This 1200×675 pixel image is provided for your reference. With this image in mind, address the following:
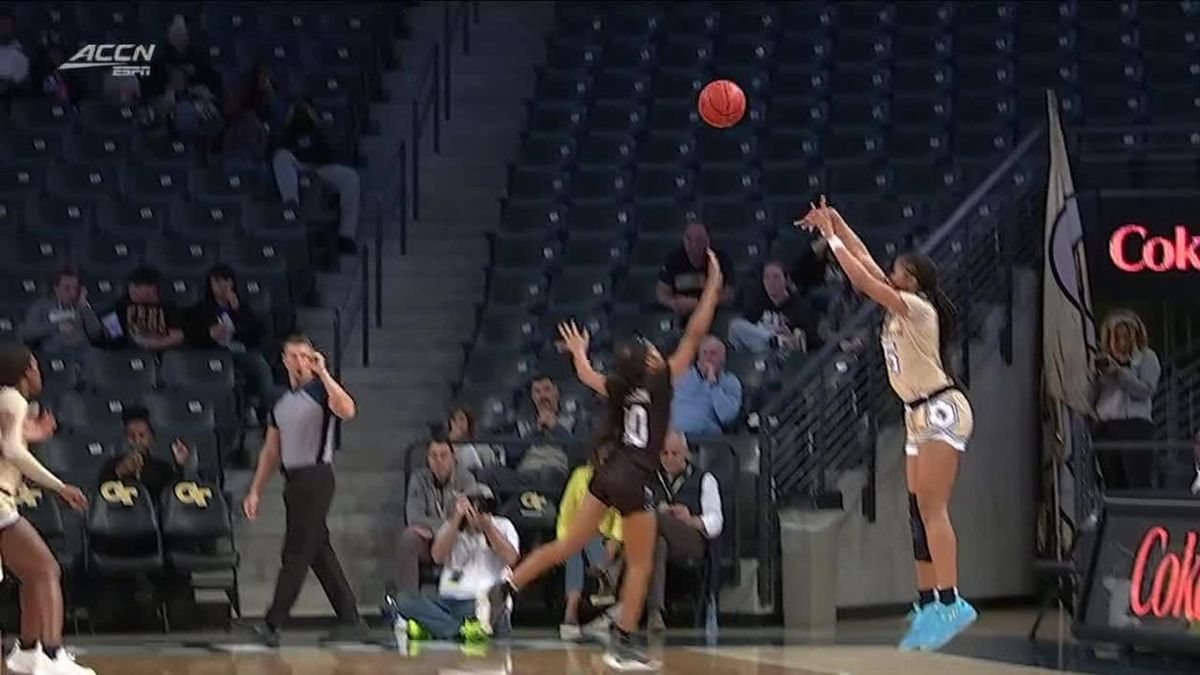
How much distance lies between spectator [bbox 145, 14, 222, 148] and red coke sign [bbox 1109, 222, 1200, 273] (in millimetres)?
Result: 7968

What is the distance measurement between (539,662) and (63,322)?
18.5 feet

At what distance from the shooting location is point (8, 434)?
31.4 feet

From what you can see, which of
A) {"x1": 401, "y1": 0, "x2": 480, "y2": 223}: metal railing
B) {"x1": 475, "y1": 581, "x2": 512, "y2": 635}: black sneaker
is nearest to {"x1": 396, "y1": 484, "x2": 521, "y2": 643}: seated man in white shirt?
{"x1": 475, "y1": 581, "x2": 512, "y2": 635}: black sneaker

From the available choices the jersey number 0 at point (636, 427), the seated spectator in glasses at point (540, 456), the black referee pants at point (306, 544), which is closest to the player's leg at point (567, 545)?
the jersey number 0 at point (636, 427)

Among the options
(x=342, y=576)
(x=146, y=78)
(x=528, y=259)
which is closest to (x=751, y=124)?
(x=528, y=259)

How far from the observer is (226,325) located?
14828 mm

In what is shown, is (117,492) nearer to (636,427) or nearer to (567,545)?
(567,545)

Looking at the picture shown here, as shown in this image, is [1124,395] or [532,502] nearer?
[532,502]

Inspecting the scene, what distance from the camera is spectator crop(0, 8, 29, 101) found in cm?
1802

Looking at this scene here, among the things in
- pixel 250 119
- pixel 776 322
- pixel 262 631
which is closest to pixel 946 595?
pixel 262 631

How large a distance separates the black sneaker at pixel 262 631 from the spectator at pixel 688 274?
12.2ft

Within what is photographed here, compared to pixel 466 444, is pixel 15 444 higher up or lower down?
higher up

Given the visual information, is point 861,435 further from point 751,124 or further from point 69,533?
point 69,533

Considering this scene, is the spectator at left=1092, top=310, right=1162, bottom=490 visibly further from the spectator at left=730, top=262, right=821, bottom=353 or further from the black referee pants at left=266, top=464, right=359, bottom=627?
the black referee pants at left=266, top=464, right=359, bottom=627
